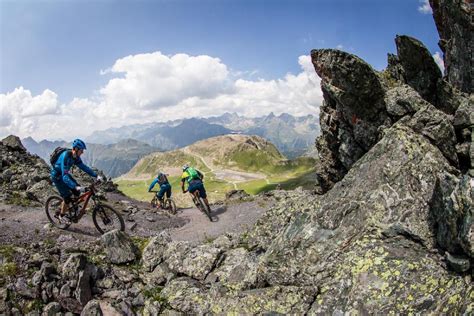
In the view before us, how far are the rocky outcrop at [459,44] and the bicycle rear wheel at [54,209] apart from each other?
2953 centimetres

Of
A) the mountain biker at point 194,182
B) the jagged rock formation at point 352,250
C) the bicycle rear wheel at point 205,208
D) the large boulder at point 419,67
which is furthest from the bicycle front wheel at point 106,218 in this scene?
the large boulder at point 419,67

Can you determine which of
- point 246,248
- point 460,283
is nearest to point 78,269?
point 246,248

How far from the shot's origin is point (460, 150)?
12.4m

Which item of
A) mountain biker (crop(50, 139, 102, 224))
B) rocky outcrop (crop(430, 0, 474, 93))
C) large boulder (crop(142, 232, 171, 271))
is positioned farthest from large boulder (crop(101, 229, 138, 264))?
rocky outcrop (crop(430, 0, 474, 93))

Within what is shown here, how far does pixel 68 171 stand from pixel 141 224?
9986 mm

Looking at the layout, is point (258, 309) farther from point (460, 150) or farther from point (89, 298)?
point (460, 150)

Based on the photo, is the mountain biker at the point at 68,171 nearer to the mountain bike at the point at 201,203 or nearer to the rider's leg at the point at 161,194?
the mountain bike at the point at 201,203

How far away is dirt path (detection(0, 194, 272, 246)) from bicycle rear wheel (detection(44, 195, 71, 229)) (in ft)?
1.49

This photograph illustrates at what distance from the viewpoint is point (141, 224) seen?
90.9 ft

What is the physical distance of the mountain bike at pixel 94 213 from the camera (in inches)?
794

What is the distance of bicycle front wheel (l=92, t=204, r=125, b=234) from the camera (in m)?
20.3

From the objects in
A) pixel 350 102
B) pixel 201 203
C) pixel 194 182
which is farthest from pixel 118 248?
pixel 350 102

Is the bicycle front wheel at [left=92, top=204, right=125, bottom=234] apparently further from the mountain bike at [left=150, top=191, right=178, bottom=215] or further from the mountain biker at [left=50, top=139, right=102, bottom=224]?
the mountain bike at [left=150, top=191, right=178, bottom=215]

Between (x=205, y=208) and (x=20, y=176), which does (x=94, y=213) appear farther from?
(x=20, y=176)
